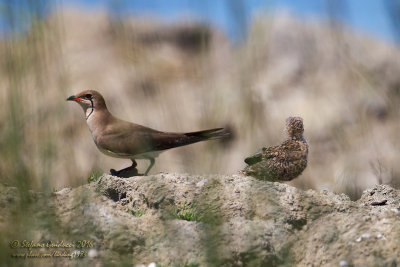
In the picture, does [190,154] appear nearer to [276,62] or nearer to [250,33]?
[250,33]

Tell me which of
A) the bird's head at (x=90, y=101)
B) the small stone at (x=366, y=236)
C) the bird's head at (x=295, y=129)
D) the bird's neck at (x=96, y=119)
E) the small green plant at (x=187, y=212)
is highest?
the bird's head at (x=90, y=101)

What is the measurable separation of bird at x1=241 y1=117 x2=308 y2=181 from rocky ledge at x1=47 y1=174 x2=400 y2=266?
0.45 meters

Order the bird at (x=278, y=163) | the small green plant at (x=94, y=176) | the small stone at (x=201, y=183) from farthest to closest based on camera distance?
the small green plant at (x=94, y=176) < the bird at (x=278, y=163) < the small stone at (x=201, y=183)

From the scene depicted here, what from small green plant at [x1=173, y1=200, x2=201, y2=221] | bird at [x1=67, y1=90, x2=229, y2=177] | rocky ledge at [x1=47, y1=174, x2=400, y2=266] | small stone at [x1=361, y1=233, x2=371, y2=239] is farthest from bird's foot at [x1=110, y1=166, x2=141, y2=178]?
small stone at [x1=361, y1=233, x2=371, y2=239]

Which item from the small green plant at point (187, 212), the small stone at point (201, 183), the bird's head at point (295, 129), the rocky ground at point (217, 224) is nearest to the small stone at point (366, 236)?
the rocky ground at point (217, 224)

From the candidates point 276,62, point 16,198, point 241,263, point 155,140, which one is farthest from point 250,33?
point 276,62

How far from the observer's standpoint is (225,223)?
151 inches

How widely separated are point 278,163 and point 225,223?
118 centimetres

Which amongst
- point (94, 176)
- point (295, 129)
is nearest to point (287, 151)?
point (295, 129)

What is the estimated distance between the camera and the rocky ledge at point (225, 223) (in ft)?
11.7

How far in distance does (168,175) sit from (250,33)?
2.16m

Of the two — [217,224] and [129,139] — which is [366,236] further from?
[129,139]

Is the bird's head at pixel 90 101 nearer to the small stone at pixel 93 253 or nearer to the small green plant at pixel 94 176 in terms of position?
the small green plant at pixel 94 176

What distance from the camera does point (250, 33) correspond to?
2.56 m
